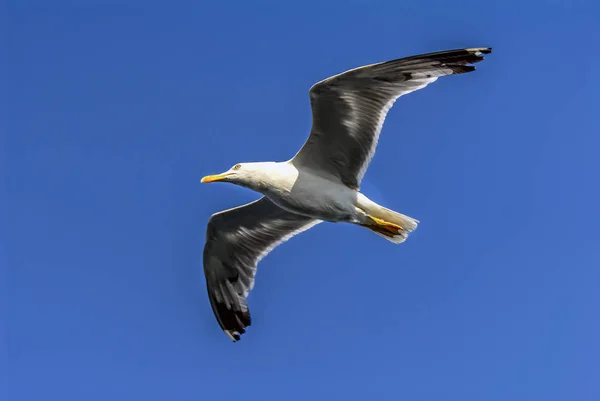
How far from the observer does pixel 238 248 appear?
12.8 metres

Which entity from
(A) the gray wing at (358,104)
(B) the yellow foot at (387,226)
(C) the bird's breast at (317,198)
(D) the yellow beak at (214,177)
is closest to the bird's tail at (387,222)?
(B) the yellow foot at (387,226)

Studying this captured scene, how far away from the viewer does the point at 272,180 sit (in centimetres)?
1109

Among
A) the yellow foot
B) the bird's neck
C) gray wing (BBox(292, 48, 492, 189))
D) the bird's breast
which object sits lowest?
the yellow foot

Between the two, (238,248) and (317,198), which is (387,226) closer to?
(317,198)

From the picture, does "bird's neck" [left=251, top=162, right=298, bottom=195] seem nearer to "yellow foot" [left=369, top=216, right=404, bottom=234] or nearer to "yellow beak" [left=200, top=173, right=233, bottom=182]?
"yellow beak" [left=200, top=173, right=233, bottom=182]

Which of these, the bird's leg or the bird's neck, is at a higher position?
the bird's neck

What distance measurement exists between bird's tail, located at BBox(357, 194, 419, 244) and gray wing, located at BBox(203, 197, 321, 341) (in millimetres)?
1429

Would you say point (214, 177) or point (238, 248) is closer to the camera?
point (214, 177)

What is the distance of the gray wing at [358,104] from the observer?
34.6 feet

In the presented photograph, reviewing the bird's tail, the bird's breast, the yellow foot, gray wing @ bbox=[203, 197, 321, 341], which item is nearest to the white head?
the bird's breast

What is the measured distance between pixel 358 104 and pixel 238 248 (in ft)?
10.2

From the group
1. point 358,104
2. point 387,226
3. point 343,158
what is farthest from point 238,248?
point 358,104

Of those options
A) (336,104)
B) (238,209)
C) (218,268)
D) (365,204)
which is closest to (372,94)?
(336,104)

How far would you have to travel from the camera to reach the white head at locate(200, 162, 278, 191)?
11.1 metres
